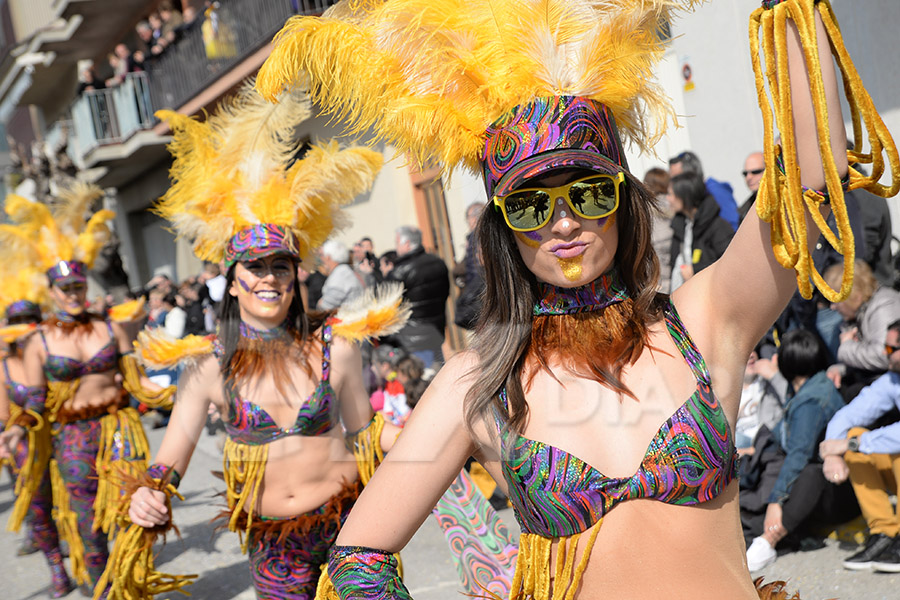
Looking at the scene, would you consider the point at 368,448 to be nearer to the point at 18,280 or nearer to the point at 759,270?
the point at 759,270

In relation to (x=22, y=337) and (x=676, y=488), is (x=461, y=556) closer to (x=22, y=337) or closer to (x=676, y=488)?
(x=676, y=488)

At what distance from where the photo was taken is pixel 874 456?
4.03 metres

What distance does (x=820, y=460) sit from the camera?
14.6 feet

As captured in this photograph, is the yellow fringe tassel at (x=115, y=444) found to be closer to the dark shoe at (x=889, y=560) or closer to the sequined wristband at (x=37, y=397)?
the sequined wristband at (x=37, y=397)

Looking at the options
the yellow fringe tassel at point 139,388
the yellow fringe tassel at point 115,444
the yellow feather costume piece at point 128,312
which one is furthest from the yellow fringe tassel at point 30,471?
the yellow feather costume piece at point 128,312

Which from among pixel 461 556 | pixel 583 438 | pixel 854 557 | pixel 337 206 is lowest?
pixel 854 557

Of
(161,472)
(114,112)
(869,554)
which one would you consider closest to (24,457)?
(161,472)

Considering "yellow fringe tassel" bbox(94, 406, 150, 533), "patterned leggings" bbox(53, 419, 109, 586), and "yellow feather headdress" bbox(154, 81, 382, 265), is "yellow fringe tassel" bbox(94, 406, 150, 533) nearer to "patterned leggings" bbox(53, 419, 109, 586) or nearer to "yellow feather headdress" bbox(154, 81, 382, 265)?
"patterned leggings" bbox(53, 419, 109, 586)

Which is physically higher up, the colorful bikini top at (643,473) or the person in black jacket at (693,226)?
the person in black jacket at (693,226)

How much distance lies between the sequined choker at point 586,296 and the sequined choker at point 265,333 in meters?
1.80

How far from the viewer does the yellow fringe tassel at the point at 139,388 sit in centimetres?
487

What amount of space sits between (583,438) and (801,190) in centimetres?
58

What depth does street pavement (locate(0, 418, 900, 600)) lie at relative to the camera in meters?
3.81

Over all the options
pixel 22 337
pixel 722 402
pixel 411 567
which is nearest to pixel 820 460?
pixel 411 567
